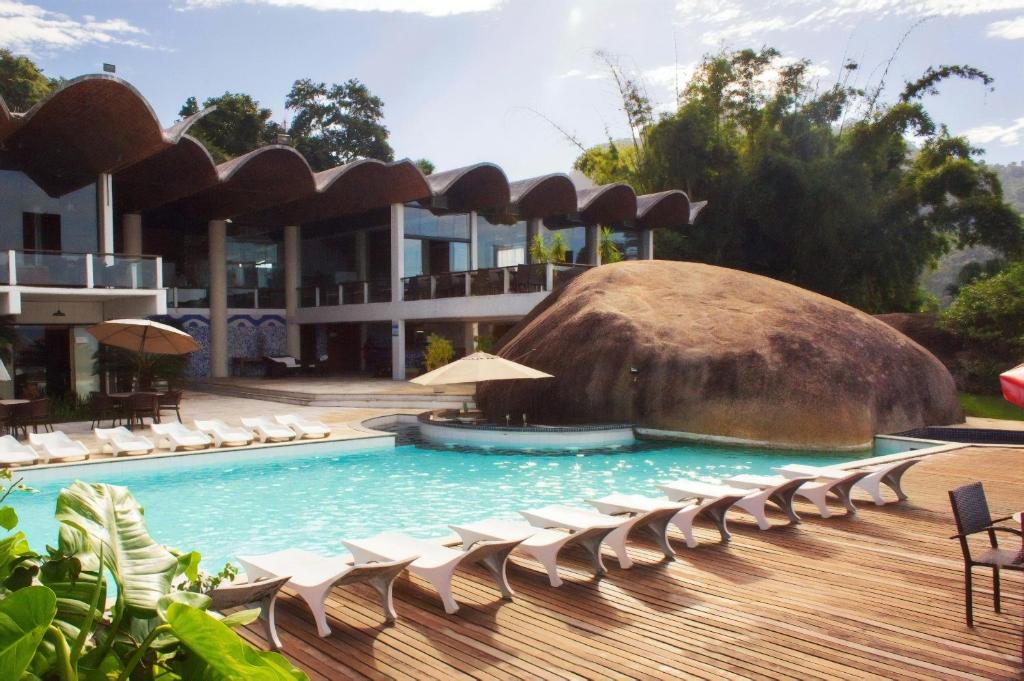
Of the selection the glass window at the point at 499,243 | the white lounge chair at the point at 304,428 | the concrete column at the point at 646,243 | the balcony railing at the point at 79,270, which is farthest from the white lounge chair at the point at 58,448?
the concrete column at the point at 646,243

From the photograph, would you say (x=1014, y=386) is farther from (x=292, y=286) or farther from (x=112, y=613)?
(x=292, y=286)

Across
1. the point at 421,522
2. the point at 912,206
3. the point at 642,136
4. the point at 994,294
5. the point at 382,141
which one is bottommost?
the point at 421,522

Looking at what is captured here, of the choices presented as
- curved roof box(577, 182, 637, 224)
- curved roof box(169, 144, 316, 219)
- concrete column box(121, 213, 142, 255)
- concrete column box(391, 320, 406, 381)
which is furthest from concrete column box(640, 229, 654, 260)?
concrete column box(121, 213, 142, 255)

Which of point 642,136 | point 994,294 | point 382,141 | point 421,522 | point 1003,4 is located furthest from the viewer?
point 382,141

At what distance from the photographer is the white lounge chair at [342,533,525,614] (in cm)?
548

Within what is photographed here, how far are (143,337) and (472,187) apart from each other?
46.0ft

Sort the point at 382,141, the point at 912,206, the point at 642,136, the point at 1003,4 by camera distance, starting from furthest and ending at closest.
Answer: the point at 382,141 → the point at 642,136 → the point at 912,206 → the point at 1003,4

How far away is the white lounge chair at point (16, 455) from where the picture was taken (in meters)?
12.0

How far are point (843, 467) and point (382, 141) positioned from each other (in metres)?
44.9

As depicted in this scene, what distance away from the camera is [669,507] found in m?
6.77

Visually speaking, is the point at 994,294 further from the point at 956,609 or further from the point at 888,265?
the point at 956,609

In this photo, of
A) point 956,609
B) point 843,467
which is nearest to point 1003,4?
point 843,467

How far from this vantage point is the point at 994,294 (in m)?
22.8

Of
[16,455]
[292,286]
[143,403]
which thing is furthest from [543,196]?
[16,455]
